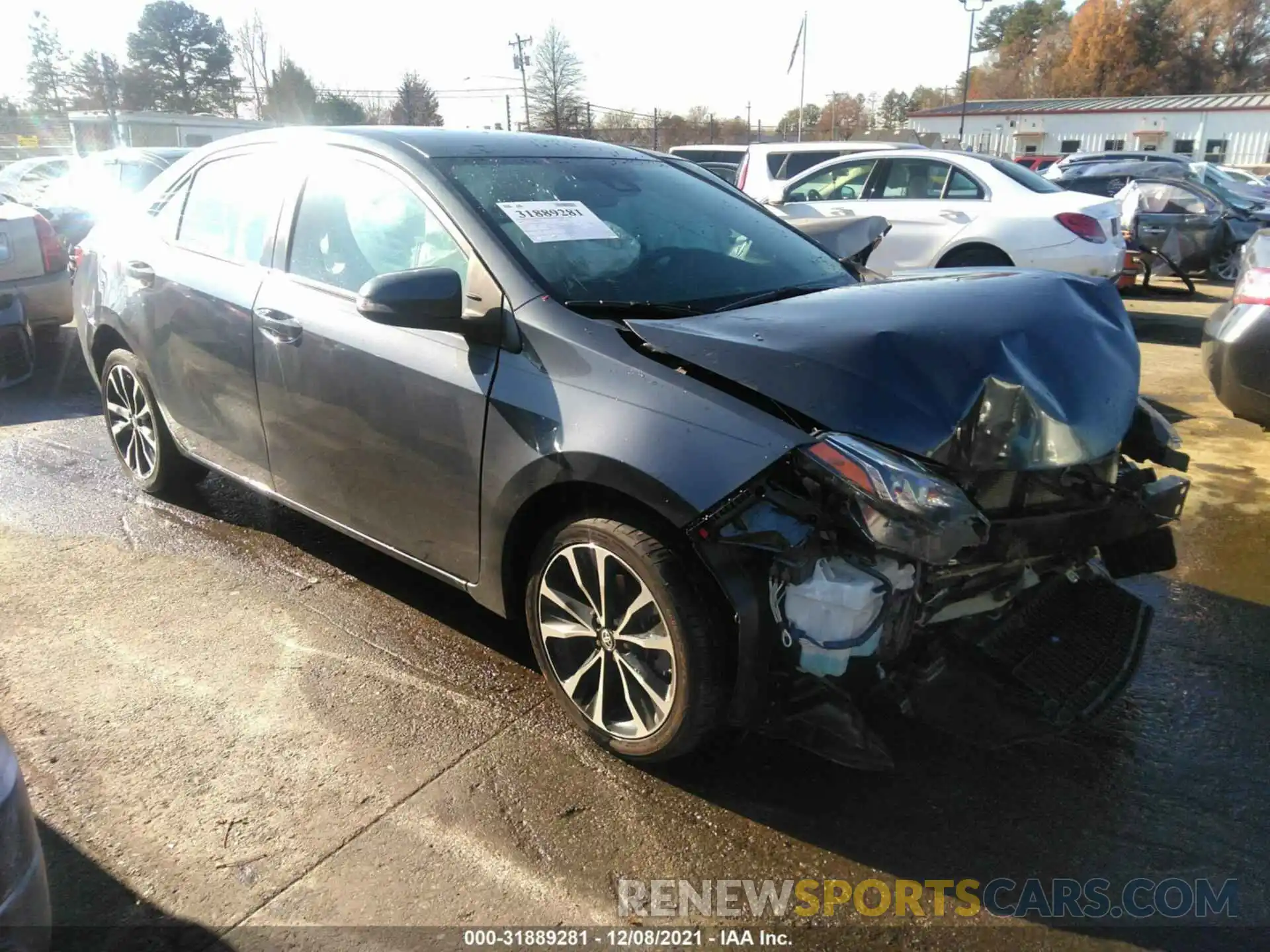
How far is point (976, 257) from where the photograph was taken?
8.77m

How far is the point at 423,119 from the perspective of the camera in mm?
55750

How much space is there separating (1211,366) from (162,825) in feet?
18.0

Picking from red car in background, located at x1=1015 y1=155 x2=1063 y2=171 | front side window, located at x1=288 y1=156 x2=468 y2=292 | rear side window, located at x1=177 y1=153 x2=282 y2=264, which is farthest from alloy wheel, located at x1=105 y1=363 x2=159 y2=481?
red car in background, located at x1=1015 y1=155 x2=1063 y2=171

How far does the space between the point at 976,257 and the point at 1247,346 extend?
13.4 ft

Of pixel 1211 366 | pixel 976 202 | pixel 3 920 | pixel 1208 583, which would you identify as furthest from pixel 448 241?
pixel 976 202

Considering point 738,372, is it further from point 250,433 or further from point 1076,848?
point 250,433

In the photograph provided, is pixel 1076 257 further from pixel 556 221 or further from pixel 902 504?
pixel 902 504

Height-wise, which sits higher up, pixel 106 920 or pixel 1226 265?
pixel 1226 265

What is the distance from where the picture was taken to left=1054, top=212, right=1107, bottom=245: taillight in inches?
328


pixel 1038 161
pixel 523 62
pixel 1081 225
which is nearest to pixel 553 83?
pixel 523 62

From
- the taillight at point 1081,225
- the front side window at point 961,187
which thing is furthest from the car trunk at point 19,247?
the taillight at point 1081,225

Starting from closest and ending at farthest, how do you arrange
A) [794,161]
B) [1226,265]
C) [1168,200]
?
[794,161]
[1168,200]
[1226,265]

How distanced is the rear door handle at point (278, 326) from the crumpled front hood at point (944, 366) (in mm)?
1447

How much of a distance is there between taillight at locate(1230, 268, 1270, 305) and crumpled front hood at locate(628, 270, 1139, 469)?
2.70m
